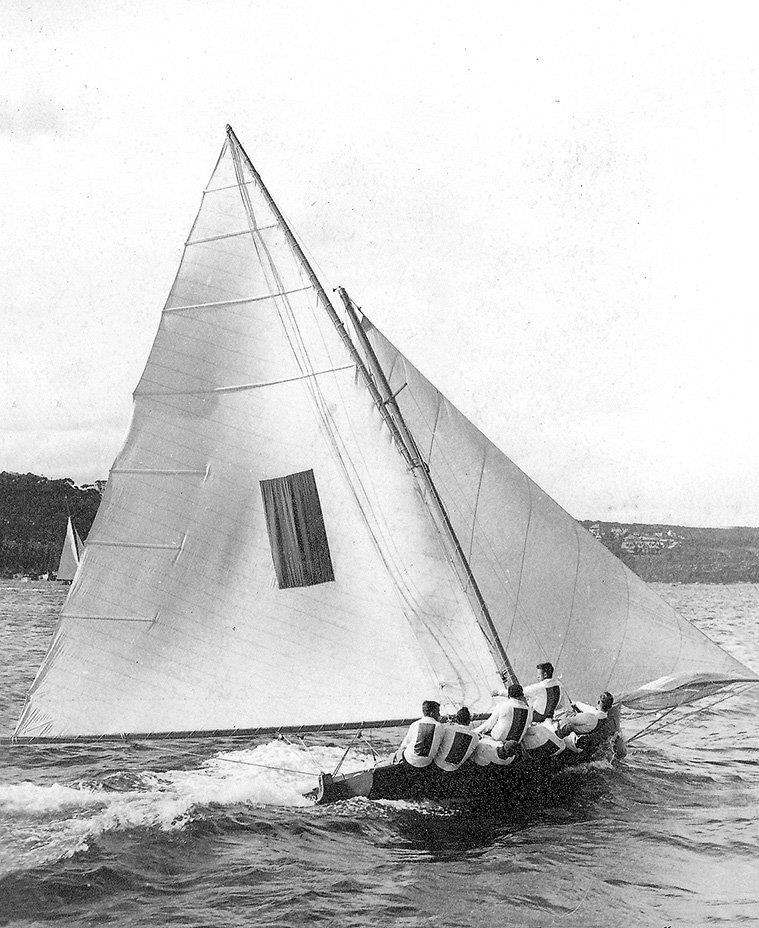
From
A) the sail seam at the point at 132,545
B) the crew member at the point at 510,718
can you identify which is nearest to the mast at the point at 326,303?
the sail seam at the point at 132,545

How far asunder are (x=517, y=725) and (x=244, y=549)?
473 centimetres

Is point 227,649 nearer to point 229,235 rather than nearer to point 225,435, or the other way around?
point 225,435

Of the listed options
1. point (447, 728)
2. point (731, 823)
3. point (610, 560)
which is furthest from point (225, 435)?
point (731, 823)

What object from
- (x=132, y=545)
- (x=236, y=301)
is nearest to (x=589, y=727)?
(x=132, y=545)

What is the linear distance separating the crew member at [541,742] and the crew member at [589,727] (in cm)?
29

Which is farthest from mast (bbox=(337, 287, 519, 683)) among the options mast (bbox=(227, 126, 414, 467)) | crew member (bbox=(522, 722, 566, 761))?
crew member (bbox=(522, 722, 566, 761))

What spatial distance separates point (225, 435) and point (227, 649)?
3146 millimetres

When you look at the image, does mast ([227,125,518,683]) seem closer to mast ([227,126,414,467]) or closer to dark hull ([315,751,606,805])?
mast ([227,126,414,467])

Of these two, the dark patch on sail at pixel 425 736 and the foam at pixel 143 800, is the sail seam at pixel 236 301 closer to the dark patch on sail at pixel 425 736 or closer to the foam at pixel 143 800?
the dark patch on sail at pixel 425 736

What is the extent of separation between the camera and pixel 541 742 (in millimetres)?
14992

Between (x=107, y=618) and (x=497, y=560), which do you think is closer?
(x=107, y=618)

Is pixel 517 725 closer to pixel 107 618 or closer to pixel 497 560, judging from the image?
pixel 497 560

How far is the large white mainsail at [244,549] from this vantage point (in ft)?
46.3

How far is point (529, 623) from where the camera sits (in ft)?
53.4
